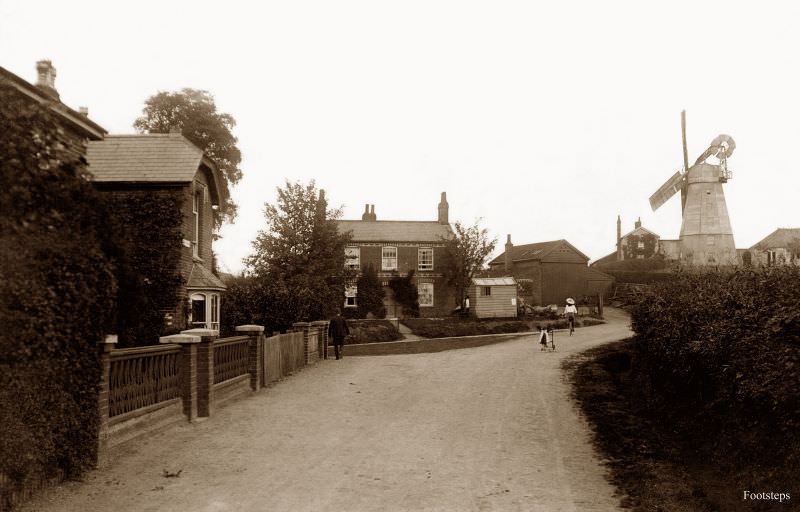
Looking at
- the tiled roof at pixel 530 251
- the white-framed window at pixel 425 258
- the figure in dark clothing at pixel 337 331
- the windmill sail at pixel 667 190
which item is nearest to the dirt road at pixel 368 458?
the figure in dark clothing at pixel 337 331

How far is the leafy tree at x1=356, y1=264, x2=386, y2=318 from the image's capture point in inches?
1938

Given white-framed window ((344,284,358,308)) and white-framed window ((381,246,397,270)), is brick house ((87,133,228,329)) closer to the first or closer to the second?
white-framed window ((344,284,358,308))

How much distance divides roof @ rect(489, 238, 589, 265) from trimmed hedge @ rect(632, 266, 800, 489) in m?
45.9

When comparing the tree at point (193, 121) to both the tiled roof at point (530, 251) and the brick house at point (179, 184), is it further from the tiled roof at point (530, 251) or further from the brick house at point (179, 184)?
the tiled roof at point (530, 251)

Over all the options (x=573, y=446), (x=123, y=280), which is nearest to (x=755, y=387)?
(x=573, y=446)

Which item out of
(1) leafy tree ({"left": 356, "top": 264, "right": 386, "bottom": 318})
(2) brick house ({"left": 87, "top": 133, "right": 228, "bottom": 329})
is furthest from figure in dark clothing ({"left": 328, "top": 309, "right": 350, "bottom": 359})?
(1) leafy tree ({"left": 356, "top": 264, "right": 386, "bottom": 318})

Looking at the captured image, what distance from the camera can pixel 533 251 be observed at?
61.7 meters

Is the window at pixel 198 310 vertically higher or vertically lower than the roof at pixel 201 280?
lower

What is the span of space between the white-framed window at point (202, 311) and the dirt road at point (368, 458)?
25.3 feet

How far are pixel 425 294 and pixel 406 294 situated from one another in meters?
1.88

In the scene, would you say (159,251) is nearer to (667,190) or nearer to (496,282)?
(496,282)

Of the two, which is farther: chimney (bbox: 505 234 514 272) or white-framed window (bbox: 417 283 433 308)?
chimney (bbox: 505 234 514 272)

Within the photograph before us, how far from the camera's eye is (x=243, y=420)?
11414 millimetres

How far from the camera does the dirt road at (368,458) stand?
22.8 ft
